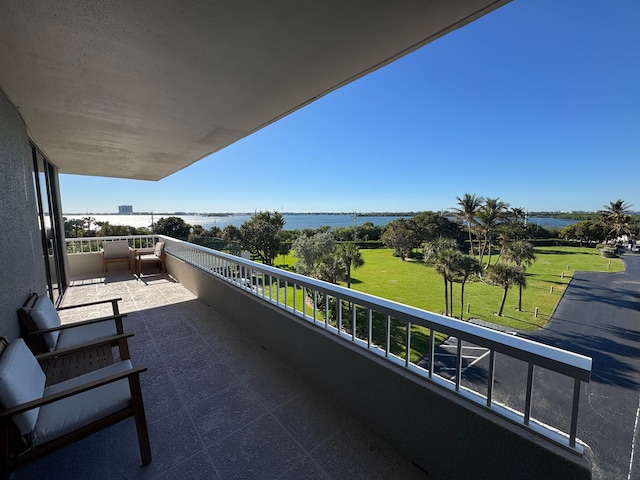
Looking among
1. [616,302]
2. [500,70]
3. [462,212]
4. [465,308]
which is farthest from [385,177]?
[616,302]

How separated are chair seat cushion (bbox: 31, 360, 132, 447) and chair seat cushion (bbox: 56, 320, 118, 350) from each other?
0.65m

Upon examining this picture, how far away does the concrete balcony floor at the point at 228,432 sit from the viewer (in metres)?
1.56

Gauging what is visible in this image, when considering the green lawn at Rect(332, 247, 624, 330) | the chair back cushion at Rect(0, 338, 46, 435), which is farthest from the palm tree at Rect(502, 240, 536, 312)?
the chair back cushion at Rect(0, 338, 46, 435)

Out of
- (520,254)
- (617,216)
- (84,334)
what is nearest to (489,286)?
(520,254)

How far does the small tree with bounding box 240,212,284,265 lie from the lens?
104 ft

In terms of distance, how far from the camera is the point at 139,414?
1545 millimetres

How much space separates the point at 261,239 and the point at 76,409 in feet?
100

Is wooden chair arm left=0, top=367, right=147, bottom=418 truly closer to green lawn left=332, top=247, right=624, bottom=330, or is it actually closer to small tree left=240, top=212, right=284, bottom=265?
green lawn left=332, top=247, right=624, bottom=330

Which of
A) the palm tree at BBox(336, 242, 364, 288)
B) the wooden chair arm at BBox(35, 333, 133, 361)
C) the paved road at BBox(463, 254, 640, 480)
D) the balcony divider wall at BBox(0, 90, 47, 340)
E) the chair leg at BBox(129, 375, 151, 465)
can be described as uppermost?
the balcony divider wall at BBox(0, 90, 47, 340)

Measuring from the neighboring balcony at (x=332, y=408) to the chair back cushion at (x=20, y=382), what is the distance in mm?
507

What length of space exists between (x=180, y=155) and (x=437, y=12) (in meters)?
4.32

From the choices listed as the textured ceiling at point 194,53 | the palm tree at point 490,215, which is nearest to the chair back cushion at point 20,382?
the textured ceiling at point 194,53

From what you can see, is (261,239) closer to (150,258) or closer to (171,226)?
(171,226)

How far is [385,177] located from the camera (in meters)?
40.9
